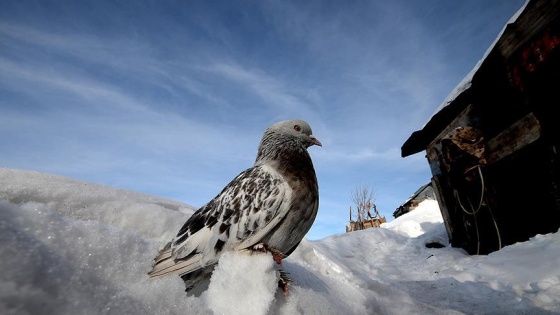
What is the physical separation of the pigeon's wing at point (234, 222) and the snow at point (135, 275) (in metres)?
0.15

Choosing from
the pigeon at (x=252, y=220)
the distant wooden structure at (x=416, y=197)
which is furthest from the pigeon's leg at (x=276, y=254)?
the distant wooden structure at (x=416, y=197)

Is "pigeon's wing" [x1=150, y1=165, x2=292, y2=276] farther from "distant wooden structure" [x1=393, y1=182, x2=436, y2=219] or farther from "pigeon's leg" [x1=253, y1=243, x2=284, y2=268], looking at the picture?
"distant wooden structure" [x1=393, y1=182, x2=436, y2=219]

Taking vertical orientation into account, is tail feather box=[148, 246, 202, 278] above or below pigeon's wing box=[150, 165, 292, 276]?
below

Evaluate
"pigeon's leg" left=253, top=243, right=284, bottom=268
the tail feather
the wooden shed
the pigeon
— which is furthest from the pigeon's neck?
the wooden shed

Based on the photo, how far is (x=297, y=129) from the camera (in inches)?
118

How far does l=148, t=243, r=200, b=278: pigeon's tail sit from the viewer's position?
152cm

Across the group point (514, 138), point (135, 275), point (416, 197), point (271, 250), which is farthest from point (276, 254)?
point (416, 197)

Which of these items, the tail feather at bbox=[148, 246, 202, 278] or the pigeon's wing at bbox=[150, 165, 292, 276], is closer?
the tail feather at bbox=[148, 246, 202, 278]

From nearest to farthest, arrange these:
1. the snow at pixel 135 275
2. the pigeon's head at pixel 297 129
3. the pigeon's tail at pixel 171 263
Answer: the snow at pixel 135 275 → the pigeon's tail at pixel 171 263 → the pigeon's head at pixel 297 129

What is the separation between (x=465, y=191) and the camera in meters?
6.68

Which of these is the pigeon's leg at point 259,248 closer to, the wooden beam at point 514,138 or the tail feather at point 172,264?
the tail feather at point 172,264

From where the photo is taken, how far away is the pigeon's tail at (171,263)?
152 centimetres

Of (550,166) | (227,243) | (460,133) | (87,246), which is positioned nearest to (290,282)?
(227,243)

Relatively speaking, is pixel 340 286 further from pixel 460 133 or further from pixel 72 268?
pixel 460 133
